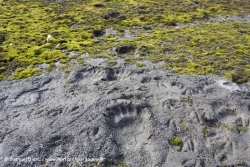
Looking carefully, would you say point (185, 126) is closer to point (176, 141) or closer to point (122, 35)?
point (176, 141)

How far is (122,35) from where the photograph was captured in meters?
21.6

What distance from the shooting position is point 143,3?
32.4 m

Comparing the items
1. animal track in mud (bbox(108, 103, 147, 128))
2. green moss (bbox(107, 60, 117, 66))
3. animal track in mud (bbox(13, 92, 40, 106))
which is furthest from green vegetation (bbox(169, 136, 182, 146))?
animal track in mud (bbox(13, 92, 40, 106))

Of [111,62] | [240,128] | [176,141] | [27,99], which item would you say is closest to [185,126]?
[176,141]

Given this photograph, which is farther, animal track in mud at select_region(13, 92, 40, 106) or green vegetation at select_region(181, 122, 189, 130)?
animal track in mud at select_region(13, 92, 40, 106)

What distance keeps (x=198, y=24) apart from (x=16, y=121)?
2088cm

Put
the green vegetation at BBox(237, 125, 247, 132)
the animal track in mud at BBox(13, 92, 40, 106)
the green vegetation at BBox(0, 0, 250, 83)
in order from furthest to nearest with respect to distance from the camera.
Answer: the green vegetation at BBox(0, 0, 250, 83) < the animal track in mud at BBox(13, 92, 40, 106) < the green vegetation at BBox(237, 125, 247, 132)

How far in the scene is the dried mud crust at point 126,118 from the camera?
33.8 feet

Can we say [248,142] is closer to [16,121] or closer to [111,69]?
[111,69]

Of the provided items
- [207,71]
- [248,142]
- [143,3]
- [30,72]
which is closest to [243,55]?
[207,71]

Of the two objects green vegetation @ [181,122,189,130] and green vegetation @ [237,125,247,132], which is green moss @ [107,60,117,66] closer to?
green vegetation @ [181,122,189,130]

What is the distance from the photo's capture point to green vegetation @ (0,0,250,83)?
16.7 m

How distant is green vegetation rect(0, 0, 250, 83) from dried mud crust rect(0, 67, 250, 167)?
194 cm

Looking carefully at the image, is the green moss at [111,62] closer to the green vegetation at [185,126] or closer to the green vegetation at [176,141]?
the green vegetation at [185,126]
